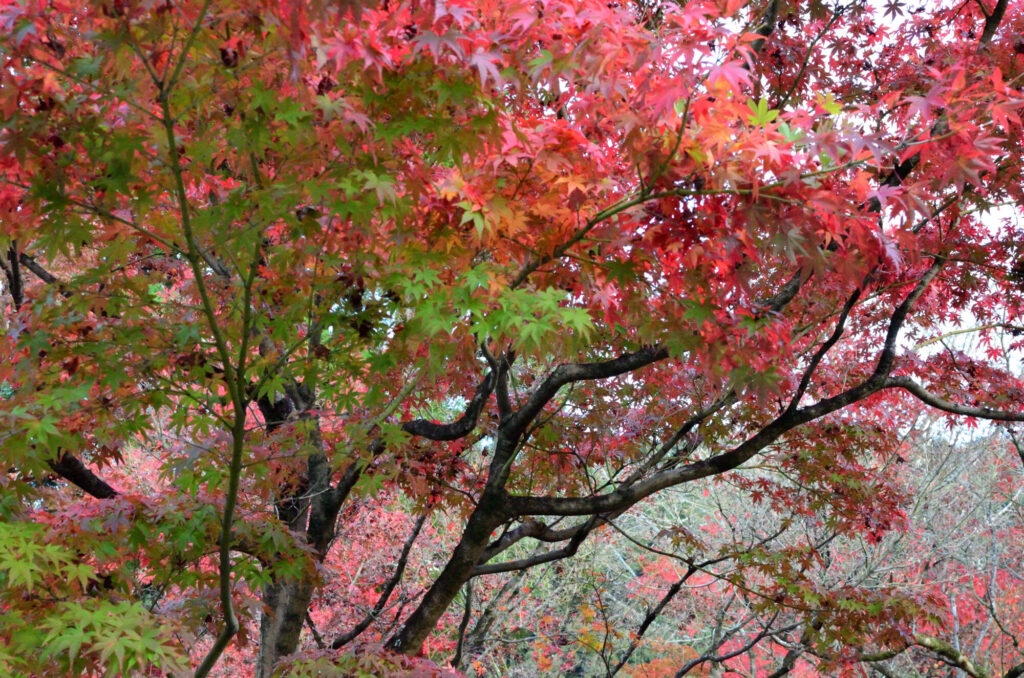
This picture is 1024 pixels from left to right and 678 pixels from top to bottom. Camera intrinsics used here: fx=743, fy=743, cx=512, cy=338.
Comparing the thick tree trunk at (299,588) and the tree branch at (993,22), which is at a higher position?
the tree branch at (993,22)

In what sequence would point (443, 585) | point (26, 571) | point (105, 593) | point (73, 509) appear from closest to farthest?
point (26, 571) → point (105, 593) → point (73, 509) → point (443, 585)

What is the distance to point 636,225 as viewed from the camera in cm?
283

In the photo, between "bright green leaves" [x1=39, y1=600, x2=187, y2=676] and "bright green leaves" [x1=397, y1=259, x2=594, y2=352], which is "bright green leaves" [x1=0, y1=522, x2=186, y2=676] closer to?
"bright green leaves" [x1=39, y1=600, x2=187, y2=676]

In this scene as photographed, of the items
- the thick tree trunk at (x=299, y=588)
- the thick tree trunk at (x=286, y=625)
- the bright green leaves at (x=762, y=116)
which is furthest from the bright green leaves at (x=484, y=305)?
the thick tree trunk at (x=286, y=625)

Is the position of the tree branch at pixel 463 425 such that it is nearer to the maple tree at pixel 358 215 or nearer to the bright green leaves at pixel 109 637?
the maple tree at pixel 358 215

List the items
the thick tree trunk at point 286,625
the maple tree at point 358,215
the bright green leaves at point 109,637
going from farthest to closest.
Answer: the thick tree trunk at point 286,625
the bright green leaves at point 109,637
the maple tree at point 358,215

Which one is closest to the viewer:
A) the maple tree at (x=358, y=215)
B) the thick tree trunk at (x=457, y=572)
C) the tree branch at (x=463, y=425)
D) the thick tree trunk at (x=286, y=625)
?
the maple tree at (x=358, y=215)

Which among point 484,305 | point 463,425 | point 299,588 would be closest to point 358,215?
point 484,305

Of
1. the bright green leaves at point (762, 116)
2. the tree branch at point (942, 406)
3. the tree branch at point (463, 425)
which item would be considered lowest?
the bright green leaves at point (762, 116)

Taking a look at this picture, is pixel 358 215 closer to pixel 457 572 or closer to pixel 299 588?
pixel 457 572

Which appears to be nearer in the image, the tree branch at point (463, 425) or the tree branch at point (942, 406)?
the tree branch at point (942, 406)

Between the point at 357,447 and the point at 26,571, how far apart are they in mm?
1500

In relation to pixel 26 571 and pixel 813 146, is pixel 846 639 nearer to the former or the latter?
pixel 813 146

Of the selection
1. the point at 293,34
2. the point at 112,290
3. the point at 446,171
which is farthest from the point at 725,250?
the point at 112,290
